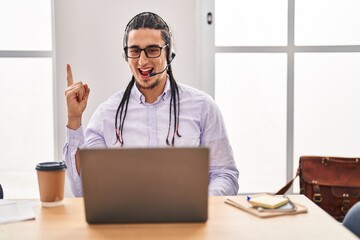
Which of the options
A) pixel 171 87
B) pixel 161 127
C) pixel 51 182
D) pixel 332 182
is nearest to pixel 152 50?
pixel 171 87

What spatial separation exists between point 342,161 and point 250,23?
996 mm

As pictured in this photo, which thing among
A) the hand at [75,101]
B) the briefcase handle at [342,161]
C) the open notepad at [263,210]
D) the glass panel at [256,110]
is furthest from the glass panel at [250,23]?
the open notepad at [263,210]

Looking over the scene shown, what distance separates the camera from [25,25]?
9.17 ft

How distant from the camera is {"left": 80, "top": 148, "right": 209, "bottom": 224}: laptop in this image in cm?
117

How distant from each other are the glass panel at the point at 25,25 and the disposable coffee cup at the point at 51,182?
1.54 metres

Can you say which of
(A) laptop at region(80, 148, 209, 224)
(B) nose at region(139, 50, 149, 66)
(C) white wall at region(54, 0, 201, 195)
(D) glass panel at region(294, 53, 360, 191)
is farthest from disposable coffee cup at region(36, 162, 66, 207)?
(D) glass panel at region(294, 53, 360, 191)

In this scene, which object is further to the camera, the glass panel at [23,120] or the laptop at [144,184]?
the glass panel at [23,120]

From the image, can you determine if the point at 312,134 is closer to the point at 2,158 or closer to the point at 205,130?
the point at 205,130

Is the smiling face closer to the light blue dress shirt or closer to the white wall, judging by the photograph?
the light blue dress shirt

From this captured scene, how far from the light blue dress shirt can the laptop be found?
0.78m

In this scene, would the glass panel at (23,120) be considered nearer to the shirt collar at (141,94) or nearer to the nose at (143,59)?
the shirt collar at (141,94)

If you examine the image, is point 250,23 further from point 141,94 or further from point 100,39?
point 141,94

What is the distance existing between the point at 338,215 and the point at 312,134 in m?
0.58

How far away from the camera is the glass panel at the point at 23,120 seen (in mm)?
2811
